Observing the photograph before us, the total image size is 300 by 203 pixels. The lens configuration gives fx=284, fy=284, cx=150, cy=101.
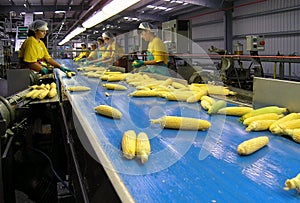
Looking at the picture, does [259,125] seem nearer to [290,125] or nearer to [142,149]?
[290,125]

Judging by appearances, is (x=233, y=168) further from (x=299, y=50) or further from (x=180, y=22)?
(x=299, y=50)

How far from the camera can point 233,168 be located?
3.18ft

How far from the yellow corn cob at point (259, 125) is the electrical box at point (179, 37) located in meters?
4.74

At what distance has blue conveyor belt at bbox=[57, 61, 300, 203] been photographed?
Result: 807mm

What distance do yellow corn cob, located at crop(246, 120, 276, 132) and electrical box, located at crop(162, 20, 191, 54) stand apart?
4.74 meters

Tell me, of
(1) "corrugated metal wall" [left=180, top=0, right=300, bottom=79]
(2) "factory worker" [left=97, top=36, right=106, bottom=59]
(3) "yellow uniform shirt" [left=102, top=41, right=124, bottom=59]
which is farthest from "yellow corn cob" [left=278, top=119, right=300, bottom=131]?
(1) "corrugated metal wall" [left=180, top=0, right=300, bottom=79]

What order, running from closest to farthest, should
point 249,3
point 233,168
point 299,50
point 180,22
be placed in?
point 233,168
point 180,22
point 299,50
point 249,3

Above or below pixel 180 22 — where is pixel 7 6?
above

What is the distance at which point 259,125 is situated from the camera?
4.40 ft

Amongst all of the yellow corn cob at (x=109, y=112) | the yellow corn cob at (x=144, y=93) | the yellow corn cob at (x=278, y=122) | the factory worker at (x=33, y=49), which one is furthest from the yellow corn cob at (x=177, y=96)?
the factory worker at (x=33, y=49)

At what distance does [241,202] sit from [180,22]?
5.62 metres

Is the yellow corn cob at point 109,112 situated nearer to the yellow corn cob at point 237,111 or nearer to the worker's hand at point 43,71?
the yellow corn cob at point 237,111

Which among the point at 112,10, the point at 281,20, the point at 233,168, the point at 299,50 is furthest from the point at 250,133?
the point at 281,20

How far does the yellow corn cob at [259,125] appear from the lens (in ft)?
4.38
